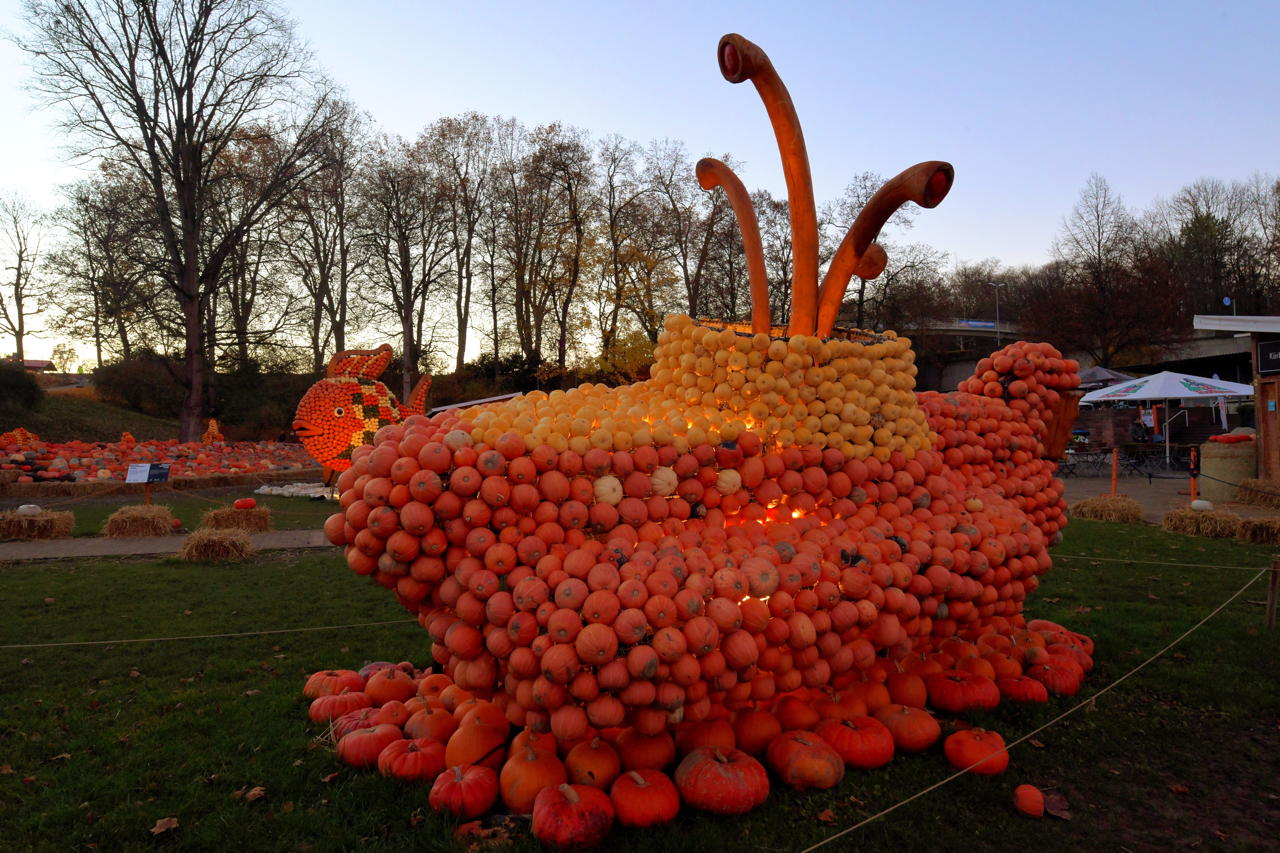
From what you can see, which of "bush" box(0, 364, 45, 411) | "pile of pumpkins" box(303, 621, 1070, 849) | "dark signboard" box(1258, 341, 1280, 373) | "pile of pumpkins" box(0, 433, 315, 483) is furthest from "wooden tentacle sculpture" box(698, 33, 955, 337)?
"bush" box(0, 364, 45, 411)

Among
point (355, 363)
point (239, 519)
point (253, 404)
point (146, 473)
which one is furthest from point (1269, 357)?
point (253, 404)

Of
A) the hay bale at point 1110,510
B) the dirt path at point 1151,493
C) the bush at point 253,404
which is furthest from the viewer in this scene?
the bush at point 253,404

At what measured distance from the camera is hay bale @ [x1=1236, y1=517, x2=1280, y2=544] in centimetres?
921

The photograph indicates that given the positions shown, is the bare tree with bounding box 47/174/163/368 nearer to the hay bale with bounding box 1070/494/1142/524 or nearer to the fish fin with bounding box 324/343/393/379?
the fish fin with bounding box 324/343/393/379

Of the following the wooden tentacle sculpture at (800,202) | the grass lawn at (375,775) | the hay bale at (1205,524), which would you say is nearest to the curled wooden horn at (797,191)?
the wooden tentacle sculpture at (800,202)

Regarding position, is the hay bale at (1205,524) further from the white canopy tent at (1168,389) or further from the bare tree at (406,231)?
the bare tree at (406,231)

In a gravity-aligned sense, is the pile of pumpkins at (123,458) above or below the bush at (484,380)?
below

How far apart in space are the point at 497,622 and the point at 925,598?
2.00 meters

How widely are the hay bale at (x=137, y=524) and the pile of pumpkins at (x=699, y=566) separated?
796 cm

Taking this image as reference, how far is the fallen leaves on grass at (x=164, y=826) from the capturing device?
2869 mm

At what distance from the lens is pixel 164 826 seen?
9.49 feet

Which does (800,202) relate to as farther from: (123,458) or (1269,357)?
(123,458)

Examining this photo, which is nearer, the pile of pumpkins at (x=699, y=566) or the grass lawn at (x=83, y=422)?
the pile of pumpkins at (x=699, y=566)

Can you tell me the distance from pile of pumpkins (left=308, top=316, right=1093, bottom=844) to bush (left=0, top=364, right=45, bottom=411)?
879 inches
